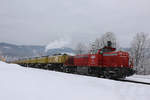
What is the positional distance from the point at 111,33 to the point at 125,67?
26.6 metres

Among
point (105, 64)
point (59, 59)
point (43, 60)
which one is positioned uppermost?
point (59, 59)

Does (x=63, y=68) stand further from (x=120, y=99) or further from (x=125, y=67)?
(x=120, y=99)

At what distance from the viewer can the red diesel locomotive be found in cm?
1453

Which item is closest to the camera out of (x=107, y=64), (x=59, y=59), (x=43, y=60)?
(x=107, y=64)

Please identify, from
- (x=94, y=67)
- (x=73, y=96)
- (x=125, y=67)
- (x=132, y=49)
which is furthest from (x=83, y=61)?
(x=132, y=49)

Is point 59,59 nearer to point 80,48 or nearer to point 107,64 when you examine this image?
point 107,64

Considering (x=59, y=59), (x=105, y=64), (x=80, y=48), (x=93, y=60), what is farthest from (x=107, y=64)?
(x=80, y=48)

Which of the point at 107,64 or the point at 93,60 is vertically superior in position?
the point at 93,60

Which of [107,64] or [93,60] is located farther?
A: [93,60]

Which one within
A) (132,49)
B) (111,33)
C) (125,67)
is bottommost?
(125,67)

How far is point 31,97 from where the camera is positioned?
5891mm

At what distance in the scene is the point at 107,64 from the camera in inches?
625

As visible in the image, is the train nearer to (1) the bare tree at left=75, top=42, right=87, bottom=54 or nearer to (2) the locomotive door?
(2) the locomotive door

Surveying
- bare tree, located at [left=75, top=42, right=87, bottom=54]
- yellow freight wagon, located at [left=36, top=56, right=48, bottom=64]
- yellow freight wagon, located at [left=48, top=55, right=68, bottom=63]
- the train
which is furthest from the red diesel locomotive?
bare tree, located at [left=75, top=42, right=87, bottom=54]
